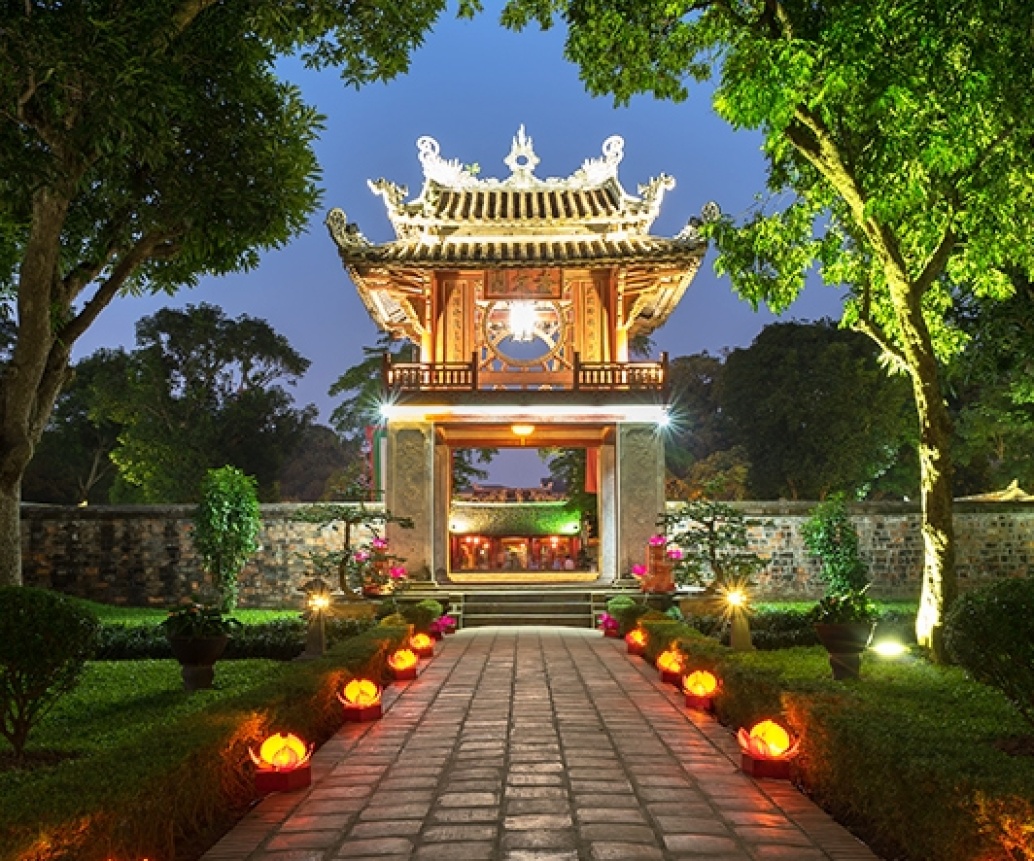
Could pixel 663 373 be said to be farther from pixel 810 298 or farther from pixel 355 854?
pixel 810 298

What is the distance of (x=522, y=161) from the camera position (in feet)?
65.4

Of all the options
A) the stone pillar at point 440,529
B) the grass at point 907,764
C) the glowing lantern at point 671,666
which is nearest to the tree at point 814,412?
the stone pillar at point 440,529

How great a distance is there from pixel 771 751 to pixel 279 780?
8.49 feet

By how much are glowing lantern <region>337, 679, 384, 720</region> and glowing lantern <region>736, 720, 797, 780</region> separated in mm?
2970

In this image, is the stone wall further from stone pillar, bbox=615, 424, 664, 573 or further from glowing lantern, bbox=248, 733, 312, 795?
glowing lantern, bbox=248, 733, 312, 795

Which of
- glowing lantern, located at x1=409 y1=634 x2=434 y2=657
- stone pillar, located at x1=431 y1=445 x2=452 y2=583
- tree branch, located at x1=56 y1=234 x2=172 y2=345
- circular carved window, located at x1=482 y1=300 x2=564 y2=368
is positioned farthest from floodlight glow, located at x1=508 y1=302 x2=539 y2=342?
tree branch, located at x1=56 y1=234 x2=172 y2=345

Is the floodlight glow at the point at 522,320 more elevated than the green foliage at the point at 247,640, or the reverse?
the floodlight glow at the point at 522,320

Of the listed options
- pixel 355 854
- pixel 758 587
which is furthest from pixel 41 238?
pixel 758 587

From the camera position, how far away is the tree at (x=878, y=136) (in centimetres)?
784

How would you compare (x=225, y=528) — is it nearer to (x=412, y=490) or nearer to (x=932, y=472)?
(x=412, y=490)

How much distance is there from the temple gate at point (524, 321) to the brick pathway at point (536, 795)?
28.0 feet

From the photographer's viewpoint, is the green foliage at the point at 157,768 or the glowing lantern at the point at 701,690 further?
the glowing lantern at the point at 701,690

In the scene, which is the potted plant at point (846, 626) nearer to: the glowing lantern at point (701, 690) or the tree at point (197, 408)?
the glowing lantern at point (701, 690)

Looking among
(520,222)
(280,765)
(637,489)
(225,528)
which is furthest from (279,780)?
(520,222)
